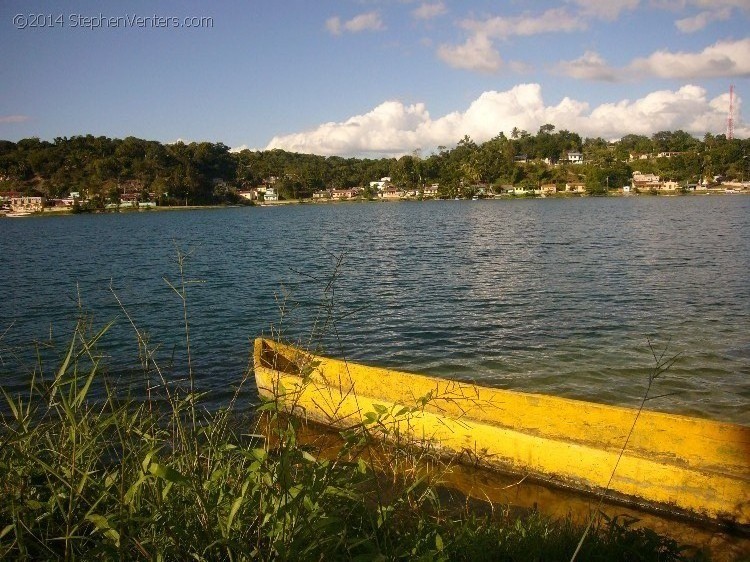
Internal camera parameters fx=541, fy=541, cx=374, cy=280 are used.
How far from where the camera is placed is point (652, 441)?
5434 millimetres

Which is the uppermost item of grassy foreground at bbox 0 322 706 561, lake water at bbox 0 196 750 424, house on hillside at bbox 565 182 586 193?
house on hillside at bbox 565 182 586 193

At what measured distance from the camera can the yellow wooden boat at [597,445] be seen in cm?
481

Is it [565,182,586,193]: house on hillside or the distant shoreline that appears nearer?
the distant shoreline

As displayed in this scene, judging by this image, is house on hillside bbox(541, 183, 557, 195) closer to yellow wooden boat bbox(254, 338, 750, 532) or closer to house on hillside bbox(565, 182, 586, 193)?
house on hillside bbox(565, 182, 586, 193)

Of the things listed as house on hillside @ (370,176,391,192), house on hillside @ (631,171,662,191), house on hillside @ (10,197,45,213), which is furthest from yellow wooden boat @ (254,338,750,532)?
house on hillside @ (370,176,391,192)

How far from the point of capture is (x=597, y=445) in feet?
18.4

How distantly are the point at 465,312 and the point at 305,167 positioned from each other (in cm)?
15262

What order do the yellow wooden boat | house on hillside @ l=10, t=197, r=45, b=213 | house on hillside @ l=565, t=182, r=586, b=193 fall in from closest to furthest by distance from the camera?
the yellow wooden boat
house on hillside @ l=10, t=197, r=45, b=213
house on hillside @ l=565, t=182, r=586, b=193

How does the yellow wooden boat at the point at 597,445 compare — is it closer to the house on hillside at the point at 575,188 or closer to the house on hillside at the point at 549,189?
the house on hillside at the point at 549,189

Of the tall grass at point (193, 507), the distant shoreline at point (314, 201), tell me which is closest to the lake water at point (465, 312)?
Answer: the tall grass at point (193, 507)

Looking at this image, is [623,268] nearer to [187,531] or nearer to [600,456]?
[600,456]

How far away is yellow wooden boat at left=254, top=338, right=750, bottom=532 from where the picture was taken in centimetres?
481

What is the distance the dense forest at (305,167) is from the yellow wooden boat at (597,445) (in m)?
116

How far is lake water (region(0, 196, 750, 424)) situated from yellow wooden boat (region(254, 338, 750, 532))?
6.01ft
